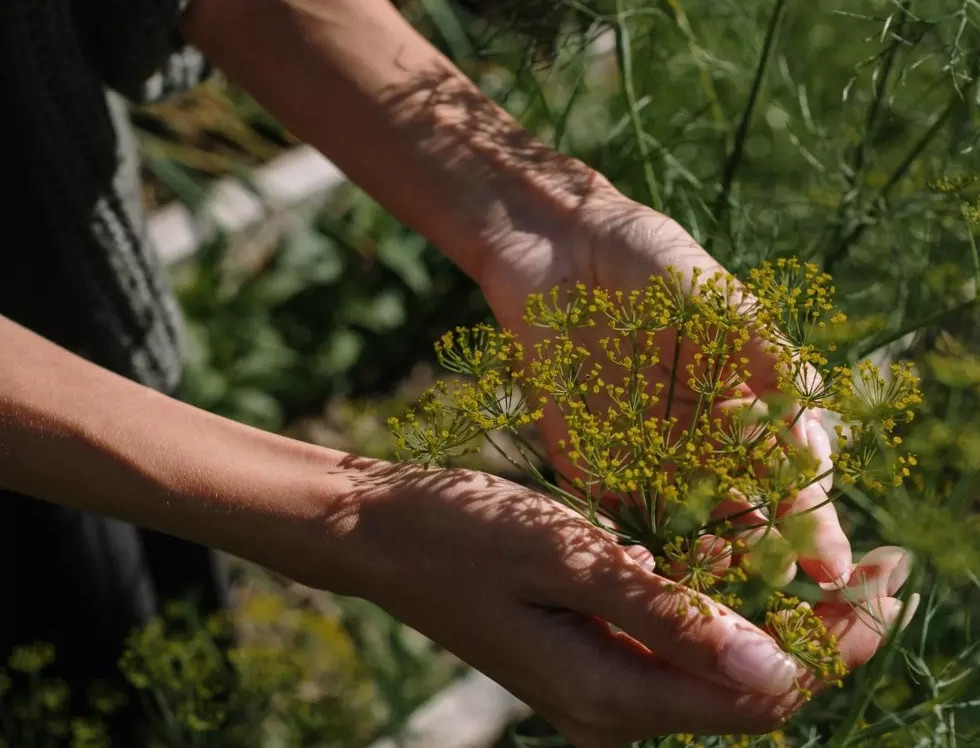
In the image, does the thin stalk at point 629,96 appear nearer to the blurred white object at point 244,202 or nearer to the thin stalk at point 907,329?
the thin stalk at point 907,329

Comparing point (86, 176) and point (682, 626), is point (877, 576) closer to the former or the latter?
point (682, 626)

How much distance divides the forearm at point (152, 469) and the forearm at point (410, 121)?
37 cm

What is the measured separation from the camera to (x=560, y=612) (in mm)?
846

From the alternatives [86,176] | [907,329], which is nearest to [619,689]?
[907,329]

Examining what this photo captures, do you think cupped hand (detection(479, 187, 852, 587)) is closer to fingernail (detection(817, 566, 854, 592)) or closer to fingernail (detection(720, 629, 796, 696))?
fingernail (detection(817, 566, 854, 592))

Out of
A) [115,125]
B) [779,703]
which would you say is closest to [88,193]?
[115,125]

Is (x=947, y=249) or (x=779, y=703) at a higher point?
(x=947, y=249)

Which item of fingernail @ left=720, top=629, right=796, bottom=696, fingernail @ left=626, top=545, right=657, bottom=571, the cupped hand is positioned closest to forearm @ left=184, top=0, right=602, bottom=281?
the cupped hand

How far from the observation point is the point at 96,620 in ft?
5.38

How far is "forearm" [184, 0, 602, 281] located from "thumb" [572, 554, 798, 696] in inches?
18.4

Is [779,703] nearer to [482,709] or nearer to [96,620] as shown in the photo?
[482,709]

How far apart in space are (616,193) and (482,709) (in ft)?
3.46

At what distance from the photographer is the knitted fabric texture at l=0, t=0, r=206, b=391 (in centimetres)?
116

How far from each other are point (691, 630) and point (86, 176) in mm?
924
